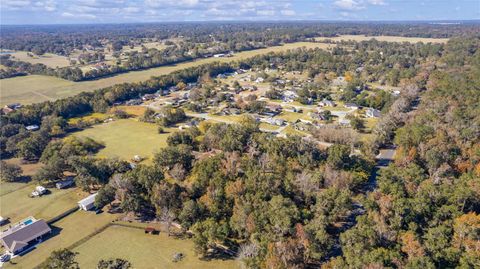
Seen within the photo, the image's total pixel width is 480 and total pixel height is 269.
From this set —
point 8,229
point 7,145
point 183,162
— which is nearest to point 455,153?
point 183,162

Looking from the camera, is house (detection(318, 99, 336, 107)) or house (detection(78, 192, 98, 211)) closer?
house (detection(78, 192, 98, 211))

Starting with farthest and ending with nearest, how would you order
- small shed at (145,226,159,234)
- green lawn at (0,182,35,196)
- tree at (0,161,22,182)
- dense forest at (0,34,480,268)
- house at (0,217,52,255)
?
tree at (0,161,22,182) < green lawn at (0,182,35,196) < small shed at (145,226,159,234) < house at (0,217,52,255) < dense forest at (0,34,480,268)

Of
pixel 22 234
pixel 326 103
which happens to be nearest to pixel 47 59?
pixel 326 103

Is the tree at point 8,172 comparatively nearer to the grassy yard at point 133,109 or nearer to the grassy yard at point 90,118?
the grassy yard at point 90,118

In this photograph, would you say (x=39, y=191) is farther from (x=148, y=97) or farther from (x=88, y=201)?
(x=148, y=97)

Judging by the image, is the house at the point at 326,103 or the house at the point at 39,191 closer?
the house at the point at 39,191

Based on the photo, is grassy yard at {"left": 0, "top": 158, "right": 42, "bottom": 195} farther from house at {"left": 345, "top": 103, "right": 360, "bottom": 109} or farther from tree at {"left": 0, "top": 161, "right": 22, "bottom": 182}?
house at {"left": 345, "top": 103, "right": 360, "bottom": 109}

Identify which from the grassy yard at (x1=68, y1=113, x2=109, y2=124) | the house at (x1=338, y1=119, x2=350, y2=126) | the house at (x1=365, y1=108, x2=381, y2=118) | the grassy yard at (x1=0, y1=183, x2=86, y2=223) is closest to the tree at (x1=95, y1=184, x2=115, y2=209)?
the grassy yard at (x1=0, y1=183, x2=86, y2=223)

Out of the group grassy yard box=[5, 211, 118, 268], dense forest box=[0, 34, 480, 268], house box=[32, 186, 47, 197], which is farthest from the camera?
house box=[32, 186, 47, 197]

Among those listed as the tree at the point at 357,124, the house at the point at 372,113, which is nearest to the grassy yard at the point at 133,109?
the tree at the point at 357,124
